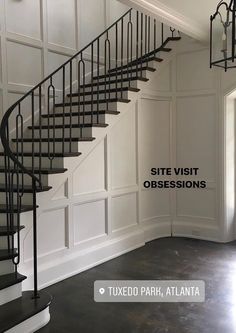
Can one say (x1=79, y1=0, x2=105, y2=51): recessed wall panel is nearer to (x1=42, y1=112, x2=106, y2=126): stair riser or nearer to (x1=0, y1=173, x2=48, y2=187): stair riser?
(x1=42, y1=112, x2=106, y2=126): stair riser

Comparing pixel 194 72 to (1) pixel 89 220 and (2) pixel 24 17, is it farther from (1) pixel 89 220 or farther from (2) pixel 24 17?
(1) pixel 89 220

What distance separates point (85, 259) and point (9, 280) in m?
1.32

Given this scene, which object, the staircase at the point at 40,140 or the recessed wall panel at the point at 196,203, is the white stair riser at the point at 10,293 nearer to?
the staircase at the point at 40,140

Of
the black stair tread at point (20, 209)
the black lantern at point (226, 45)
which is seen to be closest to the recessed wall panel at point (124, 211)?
the black stair tread at point (20, 209)

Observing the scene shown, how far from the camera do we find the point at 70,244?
12.9 feet

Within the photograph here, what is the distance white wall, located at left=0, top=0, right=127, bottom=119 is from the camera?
4.31 metres

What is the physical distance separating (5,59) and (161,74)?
7.25 feet

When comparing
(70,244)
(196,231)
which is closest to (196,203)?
(196,231)

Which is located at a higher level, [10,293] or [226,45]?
A: [226,45]

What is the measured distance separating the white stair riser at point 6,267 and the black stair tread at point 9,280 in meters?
0.04

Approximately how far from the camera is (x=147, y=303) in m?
3.21

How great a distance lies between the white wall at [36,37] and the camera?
4.31 metres

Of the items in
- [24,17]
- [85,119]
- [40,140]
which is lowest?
[40,140]

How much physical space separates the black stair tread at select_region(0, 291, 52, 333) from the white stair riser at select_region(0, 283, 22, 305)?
29mm
